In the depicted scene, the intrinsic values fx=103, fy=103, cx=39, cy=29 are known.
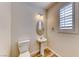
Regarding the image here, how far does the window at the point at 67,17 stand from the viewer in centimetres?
95

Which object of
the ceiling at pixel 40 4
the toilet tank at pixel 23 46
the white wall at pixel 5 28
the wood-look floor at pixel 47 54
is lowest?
the wood-look floor at pixel 47 54

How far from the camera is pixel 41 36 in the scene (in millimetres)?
1006

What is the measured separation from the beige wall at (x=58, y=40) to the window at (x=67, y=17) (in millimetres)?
48

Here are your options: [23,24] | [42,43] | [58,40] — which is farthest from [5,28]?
[58,40]

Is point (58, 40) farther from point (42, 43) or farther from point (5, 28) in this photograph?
point (5, 28)

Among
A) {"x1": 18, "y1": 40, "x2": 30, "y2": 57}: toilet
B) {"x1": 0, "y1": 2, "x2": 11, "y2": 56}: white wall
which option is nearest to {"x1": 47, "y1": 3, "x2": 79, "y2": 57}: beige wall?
{"x1": 18, "y1": 40, "x2": 30, "y2": 57}: toilet

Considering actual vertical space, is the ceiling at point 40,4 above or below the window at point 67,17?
above

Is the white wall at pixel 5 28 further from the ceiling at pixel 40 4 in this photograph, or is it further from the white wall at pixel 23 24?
the ceiling at pixel 40 4

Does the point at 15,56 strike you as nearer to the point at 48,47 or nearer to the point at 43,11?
the point at 48,47

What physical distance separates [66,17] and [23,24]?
1.37 ft

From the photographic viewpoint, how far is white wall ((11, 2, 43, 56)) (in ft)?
3.20

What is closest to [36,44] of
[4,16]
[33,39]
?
[33,39]

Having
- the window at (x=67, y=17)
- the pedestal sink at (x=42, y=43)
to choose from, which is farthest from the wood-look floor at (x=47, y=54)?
the window at (x=67, y=17)

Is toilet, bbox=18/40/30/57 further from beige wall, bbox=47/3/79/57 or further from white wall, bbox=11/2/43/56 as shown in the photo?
beige wall, bbox=47/3/79/57
